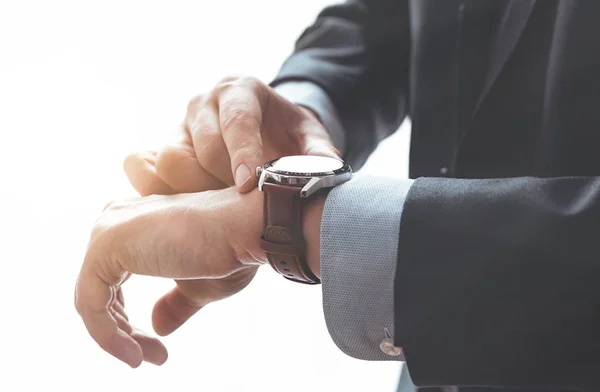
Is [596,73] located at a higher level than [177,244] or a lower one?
higher

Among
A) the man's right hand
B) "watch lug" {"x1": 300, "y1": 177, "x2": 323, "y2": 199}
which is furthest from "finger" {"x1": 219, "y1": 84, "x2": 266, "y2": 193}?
"watch lug" {"x1": 300, "y1": 177, "x2": 323, "y2": 199}

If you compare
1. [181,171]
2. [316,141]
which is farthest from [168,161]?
[316,141]

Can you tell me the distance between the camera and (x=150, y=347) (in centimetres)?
104

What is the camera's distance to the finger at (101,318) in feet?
3.05

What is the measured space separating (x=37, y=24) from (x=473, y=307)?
51.3 inches

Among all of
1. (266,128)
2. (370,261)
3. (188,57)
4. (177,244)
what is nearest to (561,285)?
(370,261)

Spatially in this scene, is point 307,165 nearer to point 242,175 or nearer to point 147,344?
point 242,175

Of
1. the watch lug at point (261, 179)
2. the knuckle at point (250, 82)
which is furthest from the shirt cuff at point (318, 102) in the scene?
the watch lug at point (261, 179)

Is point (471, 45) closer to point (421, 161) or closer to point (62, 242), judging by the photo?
point (421, 161)

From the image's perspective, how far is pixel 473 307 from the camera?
694 mm

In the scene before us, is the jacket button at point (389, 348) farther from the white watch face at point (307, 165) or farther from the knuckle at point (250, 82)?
the knuckle at point (250, 82)

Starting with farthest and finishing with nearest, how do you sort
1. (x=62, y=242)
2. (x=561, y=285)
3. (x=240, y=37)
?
(x=240, y=37) → (x=62, y=242) → (x=561, y=285)

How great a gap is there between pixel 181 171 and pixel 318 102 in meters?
0.35

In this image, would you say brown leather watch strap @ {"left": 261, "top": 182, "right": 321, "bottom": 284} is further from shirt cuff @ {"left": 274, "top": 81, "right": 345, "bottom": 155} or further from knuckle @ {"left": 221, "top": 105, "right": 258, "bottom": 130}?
shirt cuff @ {"left": 274, "top": 81, "right": 345, "bottom": 155}
